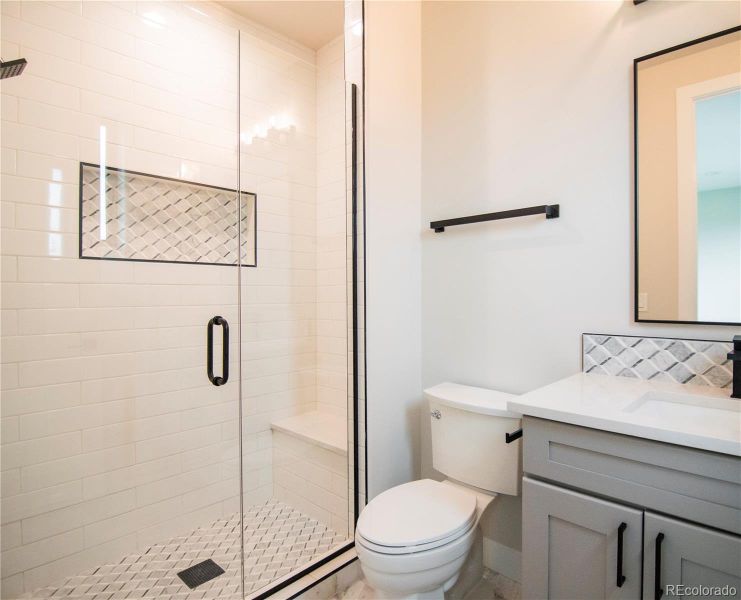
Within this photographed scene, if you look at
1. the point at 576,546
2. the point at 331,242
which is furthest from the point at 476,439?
the point at 331,242

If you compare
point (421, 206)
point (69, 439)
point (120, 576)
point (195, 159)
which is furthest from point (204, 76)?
point (120, 576)

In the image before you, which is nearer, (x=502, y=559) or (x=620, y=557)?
(x=620, y=557)

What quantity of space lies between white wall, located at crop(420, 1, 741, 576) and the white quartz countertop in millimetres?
207

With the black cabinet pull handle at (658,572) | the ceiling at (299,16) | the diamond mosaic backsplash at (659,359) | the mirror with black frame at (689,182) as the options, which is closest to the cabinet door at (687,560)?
the black cabinet pull handle at (658,572)

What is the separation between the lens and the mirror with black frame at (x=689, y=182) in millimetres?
1243

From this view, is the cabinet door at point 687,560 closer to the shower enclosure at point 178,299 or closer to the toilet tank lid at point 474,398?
the toilet tank lid at point 474,398

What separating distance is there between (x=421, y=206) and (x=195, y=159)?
115cm

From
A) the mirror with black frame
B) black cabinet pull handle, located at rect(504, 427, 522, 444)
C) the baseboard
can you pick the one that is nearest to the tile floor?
the baseboard

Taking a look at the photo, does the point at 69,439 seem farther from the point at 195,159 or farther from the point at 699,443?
the point at 699,443

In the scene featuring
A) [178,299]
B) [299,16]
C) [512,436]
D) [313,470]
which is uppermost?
[299,16]

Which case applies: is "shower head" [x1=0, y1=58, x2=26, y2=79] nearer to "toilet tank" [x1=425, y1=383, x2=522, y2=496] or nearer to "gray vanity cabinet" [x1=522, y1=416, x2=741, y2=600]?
"toilet tank" [x1=425, y1=383, x2=522, y2=496]

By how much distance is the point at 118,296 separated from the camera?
1.79 meters

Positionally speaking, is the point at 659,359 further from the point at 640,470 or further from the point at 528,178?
the point at 528,178

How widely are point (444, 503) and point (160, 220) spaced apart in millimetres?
1756
